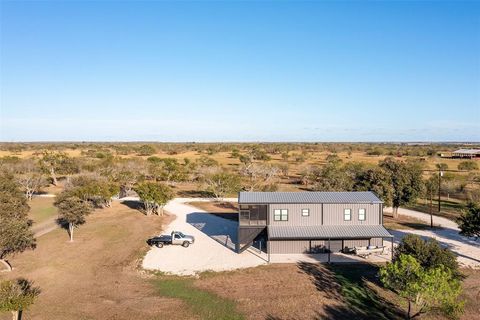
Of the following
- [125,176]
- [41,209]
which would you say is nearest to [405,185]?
[125,176]

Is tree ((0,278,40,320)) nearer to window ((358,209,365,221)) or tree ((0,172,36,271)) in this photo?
tree ((0,172,36,271))

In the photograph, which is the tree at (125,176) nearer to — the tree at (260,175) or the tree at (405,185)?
the tree at (260,175)

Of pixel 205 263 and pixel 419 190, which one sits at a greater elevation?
pixel 419 190

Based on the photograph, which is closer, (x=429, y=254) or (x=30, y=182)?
(x=429, y=254)

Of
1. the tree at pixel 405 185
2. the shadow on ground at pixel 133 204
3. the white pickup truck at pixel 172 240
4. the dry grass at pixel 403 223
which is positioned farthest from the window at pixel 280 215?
the shadow on ground at pixel 133 204

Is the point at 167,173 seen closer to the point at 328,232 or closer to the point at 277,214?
the point at 277,214

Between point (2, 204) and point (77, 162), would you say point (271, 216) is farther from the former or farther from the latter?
point (77, 162)

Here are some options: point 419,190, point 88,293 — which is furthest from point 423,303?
point 419,190
